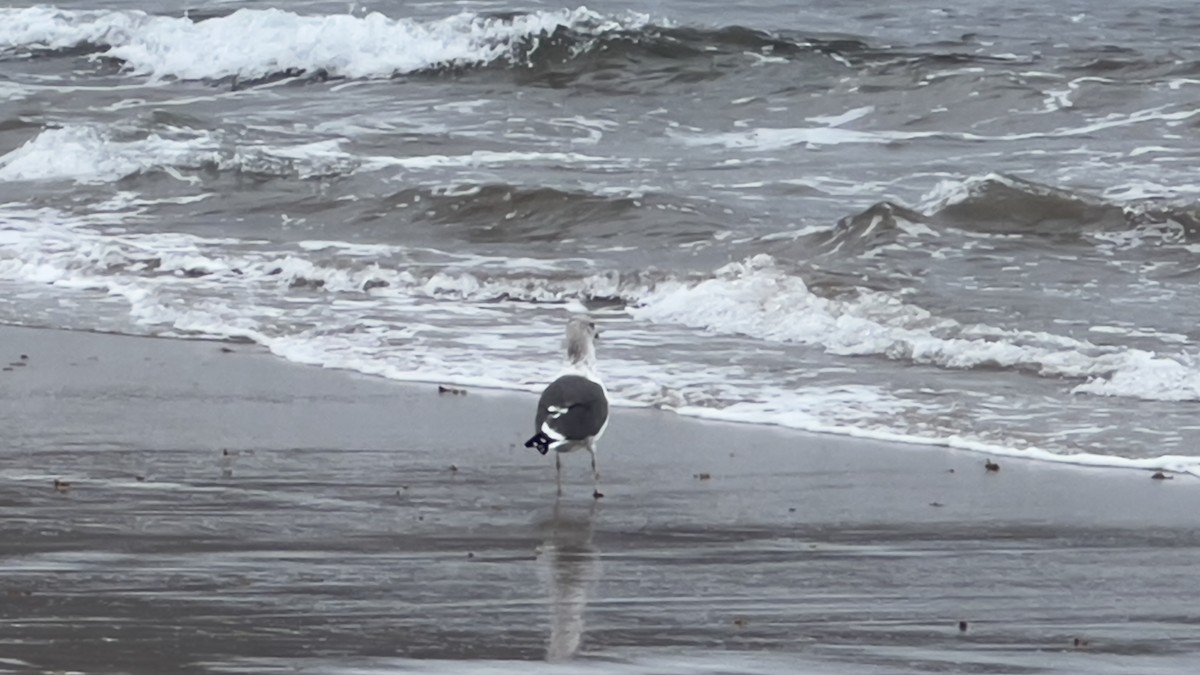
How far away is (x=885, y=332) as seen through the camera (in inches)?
330

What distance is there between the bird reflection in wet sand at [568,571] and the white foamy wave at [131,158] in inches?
327

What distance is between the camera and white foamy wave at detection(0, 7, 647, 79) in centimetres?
2038

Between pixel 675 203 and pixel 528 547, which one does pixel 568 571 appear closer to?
pixel 528 547

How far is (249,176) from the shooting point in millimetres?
13422

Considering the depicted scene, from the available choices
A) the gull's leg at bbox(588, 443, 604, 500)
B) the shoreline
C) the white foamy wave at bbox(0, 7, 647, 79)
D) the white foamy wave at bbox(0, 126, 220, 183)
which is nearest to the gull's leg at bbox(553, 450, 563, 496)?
the gull's leg at bbox(588, 443, 604, 500)

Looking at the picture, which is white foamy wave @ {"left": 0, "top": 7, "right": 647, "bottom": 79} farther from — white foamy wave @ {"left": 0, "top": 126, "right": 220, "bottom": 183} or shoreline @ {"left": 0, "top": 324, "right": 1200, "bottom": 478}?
shoreline @ {"left": 0, "top": 324, "right": 1200, "bottom": 478}

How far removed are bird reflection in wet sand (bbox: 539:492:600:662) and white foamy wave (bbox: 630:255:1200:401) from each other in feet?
9.00

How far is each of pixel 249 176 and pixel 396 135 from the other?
96.2 inches

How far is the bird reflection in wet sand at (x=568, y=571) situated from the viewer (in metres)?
4.20

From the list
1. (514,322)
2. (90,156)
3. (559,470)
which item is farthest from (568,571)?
(90,156)

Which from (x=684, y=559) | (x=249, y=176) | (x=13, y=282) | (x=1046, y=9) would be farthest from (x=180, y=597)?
(x=1046, y=9)

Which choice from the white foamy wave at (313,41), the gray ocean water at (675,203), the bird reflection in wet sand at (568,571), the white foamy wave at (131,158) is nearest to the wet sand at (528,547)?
the bird reflection in wet sand at (568,571)

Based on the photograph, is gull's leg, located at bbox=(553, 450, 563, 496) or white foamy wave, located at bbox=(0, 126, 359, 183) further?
white foamy wave, located at bbox=(0, 126, 359, 183)

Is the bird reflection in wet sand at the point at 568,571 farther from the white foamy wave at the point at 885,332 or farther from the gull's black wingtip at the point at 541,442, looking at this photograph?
the white foamy wave at the point at 885,332
